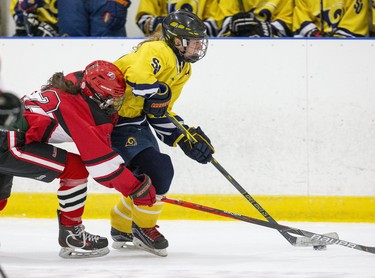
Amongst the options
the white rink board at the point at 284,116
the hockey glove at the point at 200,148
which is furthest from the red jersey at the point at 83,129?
the white rink board at the point at 284,116

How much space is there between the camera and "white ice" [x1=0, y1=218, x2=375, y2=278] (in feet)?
10.9

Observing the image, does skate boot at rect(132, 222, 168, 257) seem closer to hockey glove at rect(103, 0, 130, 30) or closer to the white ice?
the white ice

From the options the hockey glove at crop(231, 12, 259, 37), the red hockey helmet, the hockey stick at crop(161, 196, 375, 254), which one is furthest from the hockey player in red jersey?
the hockey glove at crop(231, 12, 259, 37)

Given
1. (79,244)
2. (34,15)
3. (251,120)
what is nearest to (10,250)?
(79,244)

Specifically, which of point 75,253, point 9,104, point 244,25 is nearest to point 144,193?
point 75,253

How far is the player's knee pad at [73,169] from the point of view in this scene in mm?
3564

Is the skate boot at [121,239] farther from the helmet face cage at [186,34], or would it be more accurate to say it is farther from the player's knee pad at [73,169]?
the helmet face cage at [186,34]

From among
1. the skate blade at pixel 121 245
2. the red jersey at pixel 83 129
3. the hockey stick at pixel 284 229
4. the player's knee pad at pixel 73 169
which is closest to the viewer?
the red jersey at pixel 83 129

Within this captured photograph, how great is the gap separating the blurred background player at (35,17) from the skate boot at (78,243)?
78.9 inches

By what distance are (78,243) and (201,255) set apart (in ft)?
1.83

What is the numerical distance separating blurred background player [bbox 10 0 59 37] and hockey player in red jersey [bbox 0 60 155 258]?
1843mm

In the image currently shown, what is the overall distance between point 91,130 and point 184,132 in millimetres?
583

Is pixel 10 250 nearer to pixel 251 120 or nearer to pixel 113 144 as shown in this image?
pixel 113 144

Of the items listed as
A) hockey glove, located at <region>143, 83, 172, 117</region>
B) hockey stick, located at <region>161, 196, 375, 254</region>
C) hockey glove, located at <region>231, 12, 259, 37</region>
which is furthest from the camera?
hockey glove, located at <region>231, 12, 259, 37</region>
